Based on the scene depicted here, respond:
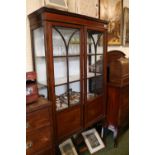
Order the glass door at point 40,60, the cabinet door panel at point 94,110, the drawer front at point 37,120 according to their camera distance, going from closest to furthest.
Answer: the drawer front at point 37,120
the glass door at point 40,60
the cabinet door panel at point 94,110

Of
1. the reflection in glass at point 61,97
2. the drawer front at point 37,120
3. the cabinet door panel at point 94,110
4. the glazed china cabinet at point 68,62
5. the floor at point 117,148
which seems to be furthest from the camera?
the floor at point 117,148

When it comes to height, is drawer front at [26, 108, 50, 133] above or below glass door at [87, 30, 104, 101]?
below

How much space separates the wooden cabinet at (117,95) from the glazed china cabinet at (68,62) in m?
0.21

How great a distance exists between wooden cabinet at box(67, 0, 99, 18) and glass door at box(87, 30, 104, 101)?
46cm

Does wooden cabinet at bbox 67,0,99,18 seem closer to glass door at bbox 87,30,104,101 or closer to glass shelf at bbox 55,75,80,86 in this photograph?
glass door at bbox 87,30,104,101

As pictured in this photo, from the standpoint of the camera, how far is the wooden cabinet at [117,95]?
213 centimetres

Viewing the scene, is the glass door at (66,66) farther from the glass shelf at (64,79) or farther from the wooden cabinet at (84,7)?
the wooden cabinet at (84,7)

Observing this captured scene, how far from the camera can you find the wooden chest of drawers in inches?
50.1

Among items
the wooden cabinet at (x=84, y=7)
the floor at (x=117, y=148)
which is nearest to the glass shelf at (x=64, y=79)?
the wooden cabinet at (x=84, y=7)

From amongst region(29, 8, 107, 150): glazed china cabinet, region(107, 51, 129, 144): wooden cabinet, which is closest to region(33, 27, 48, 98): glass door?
region(29, 8, 107, 150): glazed china cabinet
